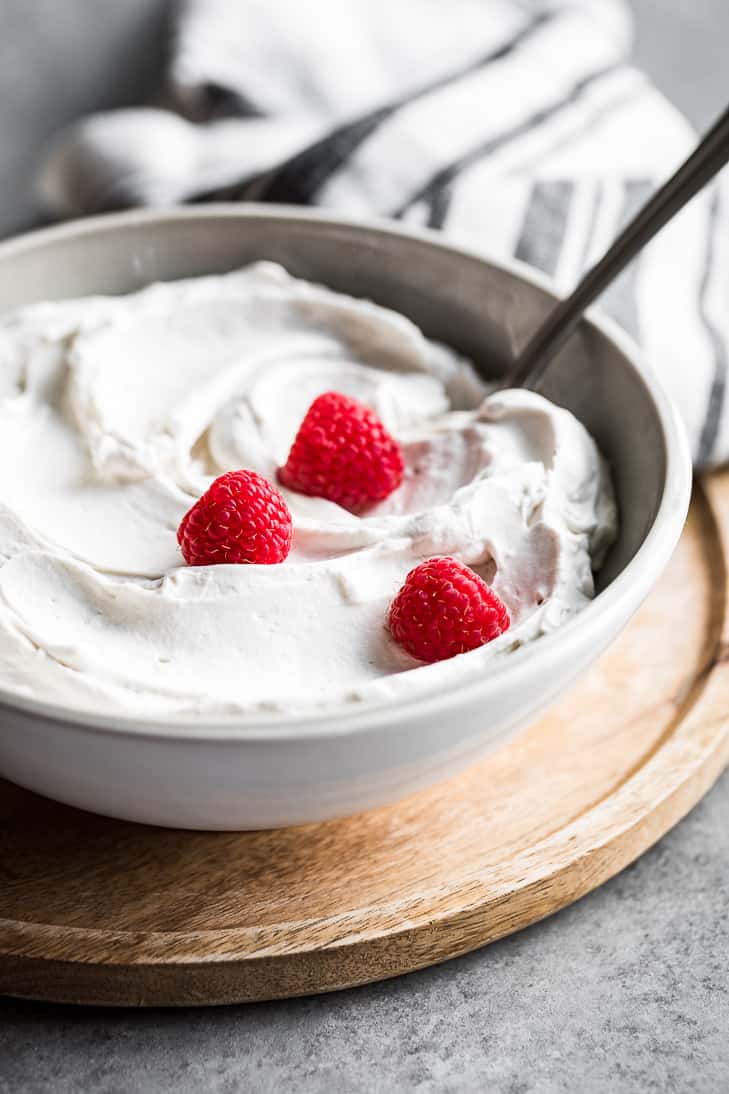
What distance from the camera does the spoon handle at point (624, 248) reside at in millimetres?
1715

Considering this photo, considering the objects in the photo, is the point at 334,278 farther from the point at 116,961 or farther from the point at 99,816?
the point at 116,961

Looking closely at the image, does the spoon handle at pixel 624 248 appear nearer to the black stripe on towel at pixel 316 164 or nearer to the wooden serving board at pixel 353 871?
the wooden serving board at pixel 353 871

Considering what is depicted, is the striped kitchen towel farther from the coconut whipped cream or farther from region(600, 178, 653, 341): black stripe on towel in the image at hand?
the coconut whipped cream

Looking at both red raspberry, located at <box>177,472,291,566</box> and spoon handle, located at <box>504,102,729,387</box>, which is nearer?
red raspberry, located at <box>177,472,291,566</box>

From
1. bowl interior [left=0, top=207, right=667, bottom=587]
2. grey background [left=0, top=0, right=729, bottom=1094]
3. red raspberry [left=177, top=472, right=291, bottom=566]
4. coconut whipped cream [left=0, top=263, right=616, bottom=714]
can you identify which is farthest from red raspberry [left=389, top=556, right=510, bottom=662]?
bowl interior [left=0, top=207, right=667, bottom=587]

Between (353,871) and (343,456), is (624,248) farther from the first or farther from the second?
(353,871)

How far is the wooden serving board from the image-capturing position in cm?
142

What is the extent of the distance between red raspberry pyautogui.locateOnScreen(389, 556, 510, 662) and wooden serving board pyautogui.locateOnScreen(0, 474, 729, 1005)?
0.28 metres

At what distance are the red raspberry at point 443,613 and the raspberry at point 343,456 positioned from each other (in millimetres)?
264

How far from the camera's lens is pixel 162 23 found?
3.37 meters

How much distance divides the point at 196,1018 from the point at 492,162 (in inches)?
66.2

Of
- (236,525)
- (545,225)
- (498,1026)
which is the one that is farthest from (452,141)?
(498,1026)

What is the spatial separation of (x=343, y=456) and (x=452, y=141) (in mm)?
1035

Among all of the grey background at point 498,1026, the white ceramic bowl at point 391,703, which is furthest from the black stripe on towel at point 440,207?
the grey background at point 498,1026
